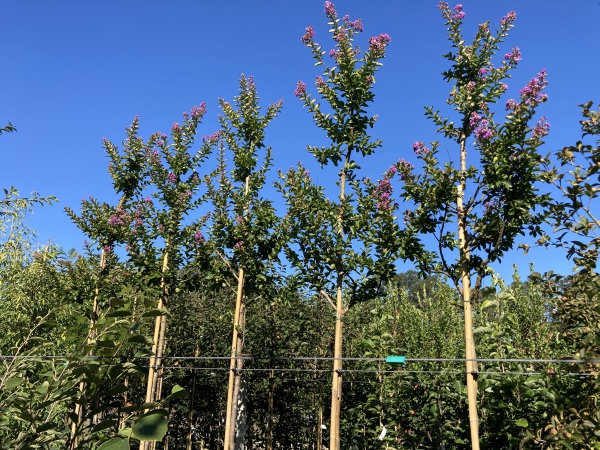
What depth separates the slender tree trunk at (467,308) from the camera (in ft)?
→ 11.7

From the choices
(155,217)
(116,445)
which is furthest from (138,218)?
(116,445)

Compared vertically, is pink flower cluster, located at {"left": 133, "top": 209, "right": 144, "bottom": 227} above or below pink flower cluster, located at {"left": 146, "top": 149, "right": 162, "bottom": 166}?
below

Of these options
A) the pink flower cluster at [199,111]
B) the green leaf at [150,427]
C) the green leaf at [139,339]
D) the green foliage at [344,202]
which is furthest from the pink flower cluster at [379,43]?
the green leaf at [150,427]

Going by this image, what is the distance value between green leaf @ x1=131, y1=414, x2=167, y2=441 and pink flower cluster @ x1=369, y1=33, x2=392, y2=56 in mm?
4683

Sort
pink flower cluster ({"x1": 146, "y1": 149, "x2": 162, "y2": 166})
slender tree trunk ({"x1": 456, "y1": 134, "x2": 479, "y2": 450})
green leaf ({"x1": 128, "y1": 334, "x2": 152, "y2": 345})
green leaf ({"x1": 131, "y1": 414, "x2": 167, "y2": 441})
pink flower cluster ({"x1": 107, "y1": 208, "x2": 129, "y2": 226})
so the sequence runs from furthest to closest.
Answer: pink flower cluster ({"x1": 107, "y1": 208, "x2": 129, "y2": 226})
pink flower cluster ({"x1": 146, "y1": 149, "x2": 162, "y2": 166})
slender tree trunk ({"x1": 456, "y1": 134, "x2": 479, "y2": 450})
green leaf ({"x1": 128, "y1": 334, "x2": 152, "y2": 345})
green leaf ({"x1": 131, "y1": 414, "x2": 167, "y2": 441})

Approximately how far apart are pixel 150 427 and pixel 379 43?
4.78m

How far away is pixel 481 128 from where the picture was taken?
3.95 meters

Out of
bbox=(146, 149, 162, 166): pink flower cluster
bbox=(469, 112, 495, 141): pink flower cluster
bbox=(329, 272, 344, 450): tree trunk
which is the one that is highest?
bbox=(146, 149, 162, 166): pink flower cluster

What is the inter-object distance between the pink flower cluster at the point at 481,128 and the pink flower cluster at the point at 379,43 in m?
1.35

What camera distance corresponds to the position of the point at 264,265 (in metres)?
5.50

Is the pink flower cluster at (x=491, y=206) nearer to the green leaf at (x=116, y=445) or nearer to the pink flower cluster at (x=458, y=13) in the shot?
the pink flower cluster at (x=458, y=13)

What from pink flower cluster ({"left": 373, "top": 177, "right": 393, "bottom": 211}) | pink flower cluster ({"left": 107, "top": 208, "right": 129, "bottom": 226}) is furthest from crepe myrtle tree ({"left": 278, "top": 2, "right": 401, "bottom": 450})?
pink flower cluster ({"left": 107, "top": 208, "right": 129, "bottom": 226})

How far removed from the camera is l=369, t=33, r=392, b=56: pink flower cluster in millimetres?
4883

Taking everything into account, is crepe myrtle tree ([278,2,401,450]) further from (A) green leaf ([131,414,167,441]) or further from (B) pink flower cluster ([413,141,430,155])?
(A) green leaf ([131,414,167,441])
